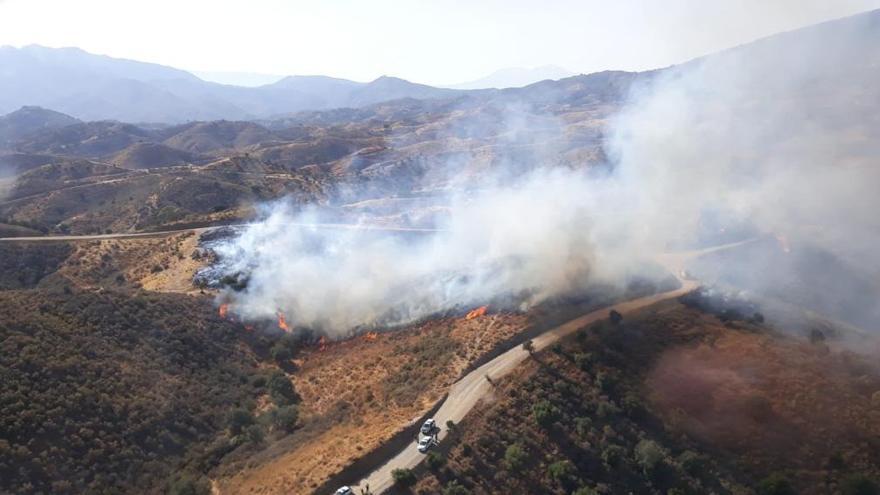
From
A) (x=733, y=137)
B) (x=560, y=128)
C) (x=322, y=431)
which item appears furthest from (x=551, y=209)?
(x=560, y=128)

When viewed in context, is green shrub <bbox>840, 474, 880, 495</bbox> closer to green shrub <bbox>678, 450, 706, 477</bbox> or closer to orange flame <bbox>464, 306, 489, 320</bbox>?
green shrub <bbox>678, 450, 706, 477</bbox>

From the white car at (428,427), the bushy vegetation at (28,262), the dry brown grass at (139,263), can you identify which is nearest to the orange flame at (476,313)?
the white car at (428,427)

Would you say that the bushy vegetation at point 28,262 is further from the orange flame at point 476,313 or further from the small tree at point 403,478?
the small tree at point 403,478

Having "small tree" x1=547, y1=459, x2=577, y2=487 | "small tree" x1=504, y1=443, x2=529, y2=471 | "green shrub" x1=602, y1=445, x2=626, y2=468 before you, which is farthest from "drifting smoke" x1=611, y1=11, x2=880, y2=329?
"small tree" x1=504, y1=443, x2=529, y2=471

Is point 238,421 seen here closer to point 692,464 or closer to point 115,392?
point 115,392

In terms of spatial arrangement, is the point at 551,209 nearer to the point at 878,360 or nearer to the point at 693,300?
the point at 693,300
